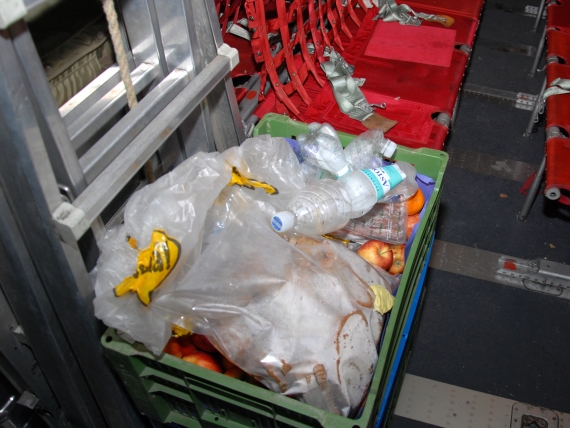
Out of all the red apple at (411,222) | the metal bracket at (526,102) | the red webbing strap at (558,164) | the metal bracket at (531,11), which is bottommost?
the metal bracket at (526,102)

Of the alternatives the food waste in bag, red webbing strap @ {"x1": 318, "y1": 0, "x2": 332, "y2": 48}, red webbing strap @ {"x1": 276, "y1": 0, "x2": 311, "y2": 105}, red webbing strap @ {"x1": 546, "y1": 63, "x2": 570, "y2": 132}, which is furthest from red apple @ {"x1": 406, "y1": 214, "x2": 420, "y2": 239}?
red webbing strap @ {"x1": 318, "y1": 0, "x2": 332, "y2": 48}

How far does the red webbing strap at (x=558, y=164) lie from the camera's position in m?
1.82

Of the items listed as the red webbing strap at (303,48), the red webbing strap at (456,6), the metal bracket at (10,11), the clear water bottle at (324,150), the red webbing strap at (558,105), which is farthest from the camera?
the red webbing strap at (456,6)

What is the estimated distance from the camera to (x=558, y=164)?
1.92 meters

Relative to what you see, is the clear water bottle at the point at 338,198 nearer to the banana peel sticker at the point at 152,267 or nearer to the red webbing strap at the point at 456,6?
the banana peel sticker at the point at 152,267

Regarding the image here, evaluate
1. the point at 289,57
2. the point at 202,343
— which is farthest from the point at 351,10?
the point at 202,343

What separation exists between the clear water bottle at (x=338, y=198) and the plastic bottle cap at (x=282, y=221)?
2cm

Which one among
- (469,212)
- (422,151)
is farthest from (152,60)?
(469,212)

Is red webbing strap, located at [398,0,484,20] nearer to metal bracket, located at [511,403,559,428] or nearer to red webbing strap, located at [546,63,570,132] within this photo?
red webbing strap, located at [546,63,570,132]

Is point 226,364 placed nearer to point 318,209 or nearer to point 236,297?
point 236,297

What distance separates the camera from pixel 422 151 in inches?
54.1

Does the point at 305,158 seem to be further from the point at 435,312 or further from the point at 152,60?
the point at 435,312

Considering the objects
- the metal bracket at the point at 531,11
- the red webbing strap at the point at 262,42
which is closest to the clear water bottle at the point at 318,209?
the red webbing strap at the point at 262,42

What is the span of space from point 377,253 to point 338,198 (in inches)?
7.4
